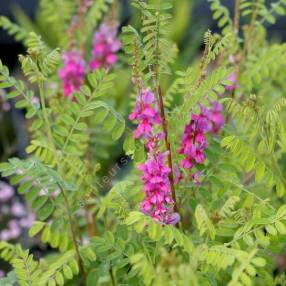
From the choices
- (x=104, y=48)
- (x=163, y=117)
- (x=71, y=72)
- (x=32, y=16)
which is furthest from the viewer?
(x=32, y=16)

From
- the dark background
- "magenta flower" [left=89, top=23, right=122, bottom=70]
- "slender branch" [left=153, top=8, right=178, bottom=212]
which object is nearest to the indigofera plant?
"slender branch" [left=153, top=8, right=178, bottom=212]

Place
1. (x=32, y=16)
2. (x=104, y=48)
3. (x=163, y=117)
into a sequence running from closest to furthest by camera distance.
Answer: (x=163, y=117)
(x=104, y=48)
(x=32, y=16)

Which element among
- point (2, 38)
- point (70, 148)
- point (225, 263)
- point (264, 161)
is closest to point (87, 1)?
point (70, 148)

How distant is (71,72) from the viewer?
64.1 inches

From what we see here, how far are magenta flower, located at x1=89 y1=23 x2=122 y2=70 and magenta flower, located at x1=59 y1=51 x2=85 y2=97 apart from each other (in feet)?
0.25

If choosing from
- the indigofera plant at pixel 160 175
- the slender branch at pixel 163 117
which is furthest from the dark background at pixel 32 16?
the slender branch at pixel 163 117

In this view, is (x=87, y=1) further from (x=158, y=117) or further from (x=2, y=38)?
(x=2, y=38)

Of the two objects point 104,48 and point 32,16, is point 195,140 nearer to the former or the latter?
point 104,48

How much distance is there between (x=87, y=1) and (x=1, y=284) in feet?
2.96

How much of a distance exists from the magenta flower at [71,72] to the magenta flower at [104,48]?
8cm

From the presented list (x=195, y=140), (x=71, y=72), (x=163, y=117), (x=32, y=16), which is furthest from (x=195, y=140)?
(x=32, y=16)

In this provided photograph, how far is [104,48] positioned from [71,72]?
0.50 feet

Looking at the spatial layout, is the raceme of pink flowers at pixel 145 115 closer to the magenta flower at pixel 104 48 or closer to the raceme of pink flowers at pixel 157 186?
the raceme of pink flowers at pixel 157 186

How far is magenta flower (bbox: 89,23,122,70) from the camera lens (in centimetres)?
171
